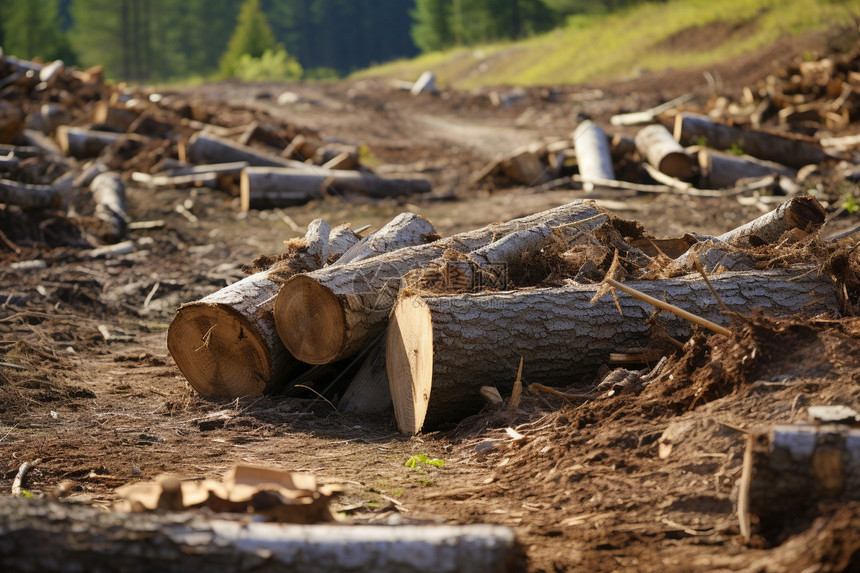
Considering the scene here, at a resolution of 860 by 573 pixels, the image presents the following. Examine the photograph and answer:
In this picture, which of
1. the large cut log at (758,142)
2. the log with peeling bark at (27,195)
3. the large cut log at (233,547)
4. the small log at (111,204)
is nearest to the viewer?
the large cut log at (233,547)

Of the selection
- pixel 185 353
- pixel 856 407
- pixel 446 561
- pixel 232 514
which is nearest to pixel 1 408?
pixel 185 353

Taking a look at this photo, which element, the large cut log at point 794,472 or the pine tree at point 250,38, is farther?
the pine tree at point 250,38

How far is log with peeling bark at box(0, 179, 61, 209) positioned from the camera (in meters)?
9.47

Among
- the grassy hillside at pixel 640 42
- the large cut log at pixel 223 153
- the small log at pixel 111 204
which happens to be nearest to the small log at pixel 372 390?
the small log at pixel 111 204

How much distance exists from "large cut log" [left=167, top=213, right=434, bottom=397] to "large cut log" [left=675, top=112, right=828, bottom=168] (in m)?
9.43

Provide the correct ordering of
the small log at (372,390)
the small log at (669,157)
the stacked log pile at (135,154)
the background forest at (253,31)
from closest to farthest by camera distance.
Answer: the small log at (372,390) → the stacked log pile at (135,154) → the small log at (669,157) → the background forest at (253,31)

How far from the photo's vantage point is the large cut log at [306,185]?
11.8 m

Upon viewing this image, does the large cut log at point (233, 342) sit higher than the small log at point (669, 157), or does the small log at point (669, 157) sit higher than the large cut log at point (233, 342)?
the small log at point (669, 157)

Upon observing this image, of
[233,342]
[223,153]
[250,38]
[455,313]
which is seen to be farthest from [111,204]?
[250,38]

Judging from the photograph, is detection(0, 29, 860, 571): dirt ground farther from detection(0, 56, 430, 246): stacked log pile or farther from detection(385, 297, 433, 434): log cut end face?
detection(0, 56, 430, 246): stacked log pile

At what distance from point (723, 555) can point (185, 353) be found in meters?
3.65

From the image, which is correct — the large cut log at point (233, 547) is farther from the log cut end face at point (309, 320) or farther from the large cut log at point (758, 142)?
the large cut log at point (758, 142)

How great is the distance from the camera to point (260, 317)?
4773 mm

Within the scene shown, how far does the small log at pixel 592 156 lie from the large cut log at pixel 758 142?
4.67 ft
